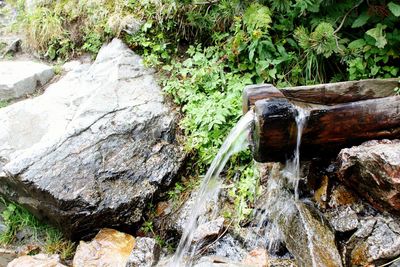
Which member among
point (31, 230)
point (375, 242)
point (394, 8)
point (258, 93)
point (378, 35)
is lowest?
point (31, 230)

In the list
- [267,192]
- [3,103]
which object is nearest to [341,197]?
[267,192]

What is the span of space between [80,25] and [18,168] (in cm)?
326

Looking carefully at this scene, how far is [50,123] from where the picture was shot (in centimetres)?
475

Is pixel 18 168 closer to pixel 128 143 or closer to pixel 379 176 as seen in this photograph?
pixel 128 143

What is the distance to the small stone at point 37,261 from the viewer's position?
3586 millimetres

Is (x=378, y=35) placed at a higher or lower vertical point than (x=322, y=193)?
higher

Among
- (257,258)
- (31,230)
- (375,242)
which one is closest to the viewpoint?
(375,242)

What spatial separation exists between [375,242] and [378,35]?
1.94 meters

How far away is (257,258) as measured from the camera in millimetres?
3137

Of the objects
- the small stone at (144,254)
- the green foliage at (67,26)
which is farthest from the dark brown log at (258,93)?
the green foliage at (67,26)

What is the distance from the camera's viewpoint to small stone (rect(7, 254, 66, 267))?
11.8 feet

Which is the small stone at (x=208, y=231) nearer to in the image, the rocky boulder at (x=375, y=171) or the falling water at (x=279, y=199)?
the falling water at (x=279, y=199)

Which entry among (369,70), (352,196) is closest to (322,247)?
(352,196)

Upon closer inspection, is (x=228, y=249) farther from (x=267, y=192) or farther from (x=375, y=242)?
(x=375, y=242)
